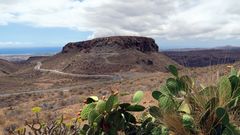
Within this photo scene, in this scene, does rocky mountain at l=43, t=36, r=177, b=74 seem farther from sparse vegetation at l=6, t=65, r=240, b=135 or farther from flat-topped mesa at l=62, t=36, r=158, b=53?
sparse vegetation at l=6, t=65, r=240, b=135

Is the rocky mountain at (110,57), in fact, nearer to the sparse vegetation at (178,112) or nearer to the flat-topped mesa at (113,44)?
the flat-topped mesa at (113,44)

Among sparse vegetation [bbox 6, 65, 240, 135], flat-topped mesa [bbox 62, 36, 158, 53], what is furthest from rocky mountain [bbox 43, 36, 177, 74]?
sparse vegetation [bbox 6, 65, 240, 135]

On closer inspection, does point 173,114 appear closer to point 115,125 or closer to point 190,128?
point 190,128

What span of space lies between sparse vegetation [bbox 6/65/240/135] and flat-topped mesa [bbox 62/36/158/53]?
8404cm

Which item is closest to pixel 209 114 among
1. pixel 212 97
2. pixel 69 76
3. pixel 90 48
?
pixel 212 97

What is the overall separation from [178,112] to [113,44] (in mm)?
85562

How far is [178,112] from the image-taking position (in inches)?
157

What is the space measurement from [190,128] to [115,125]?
2.92ft

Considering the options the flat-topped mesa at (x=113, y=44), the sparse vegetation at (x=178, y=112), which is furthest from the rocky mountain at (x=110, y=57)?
the sparse vegetation at (x=178, y=112)

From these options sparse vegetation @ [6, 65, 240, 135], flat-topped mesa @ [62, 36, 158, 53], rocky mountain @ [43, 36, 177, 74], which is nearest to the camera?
sparse vegetation @ [6, 65, 240, 135]

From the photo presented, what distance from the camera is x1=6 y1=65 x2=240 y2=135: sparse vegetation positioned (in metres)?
3.79

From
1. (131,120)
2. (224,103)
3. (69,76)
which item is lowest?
(69,76)

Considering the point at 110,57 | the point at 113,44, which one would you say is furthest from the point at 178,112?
the point at 113,44

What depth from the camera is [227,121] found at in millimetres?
3621
